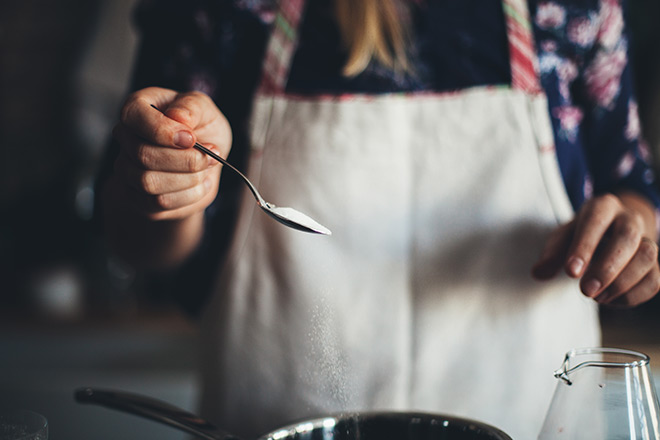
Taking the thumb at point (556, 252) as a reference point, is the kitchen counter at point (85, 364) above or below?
below

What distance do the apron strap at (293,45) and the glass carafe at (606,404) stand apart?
1.44 ft

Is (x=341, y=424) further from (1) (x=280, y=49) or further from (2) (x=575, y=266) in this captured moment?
(1) (x=280, y=49)

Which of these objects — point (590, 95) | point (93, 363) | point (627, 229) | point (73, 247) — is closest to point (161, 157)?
point (627, 229)

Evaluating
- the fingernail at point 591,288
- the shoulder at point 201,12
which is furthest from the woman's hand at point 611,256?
the shoulder at point 201,12

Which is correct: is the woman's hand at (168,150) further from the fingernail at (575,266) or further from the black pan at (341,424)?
the fingernail at (575,266)

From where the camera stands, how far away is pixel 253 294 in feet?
2.52

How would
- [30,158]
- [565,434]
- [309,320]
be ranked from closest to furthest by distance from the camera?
1. [565,434]
2. [309,320]
3. [30,158]

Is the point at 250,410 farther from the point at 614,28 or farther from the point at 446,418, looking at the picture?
the point at 614,28

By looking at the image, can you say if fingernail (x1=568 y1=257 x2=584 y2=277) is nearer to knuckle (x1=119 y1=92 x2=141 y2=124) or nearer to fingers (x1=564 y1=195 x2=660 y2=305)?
fingers (x1=564 y1=195 x2=660 y2=305)

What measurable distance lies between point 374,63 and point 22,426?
0.56 m

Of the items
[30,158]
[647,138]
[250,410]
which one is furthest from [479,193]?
[30,158]

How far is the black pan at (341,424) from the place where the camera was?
19.6 inches

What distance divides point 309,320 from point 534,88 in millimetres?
398

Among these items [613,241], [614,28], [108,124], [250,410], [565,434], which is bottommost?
[250,410]
